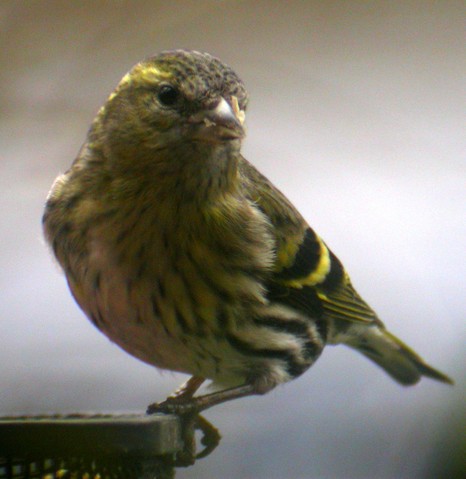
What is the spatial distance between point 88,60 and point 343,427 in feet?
6.42

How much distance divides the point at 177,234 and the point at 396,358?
3.69 feet

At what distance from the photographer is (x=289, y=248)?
2211mm

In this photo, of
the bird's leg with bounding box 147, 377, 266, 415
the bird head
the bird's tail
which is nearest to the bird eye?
the bird head

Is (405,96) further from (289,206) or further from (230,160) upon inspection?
(230,160)

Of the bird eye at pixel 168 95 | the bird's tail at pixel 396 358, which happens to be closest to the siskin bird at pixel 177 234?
the bird eye at pixel 168 95

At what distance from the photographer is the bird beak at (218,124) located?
5.33 feet

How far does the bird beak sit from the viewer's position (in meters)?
1.62

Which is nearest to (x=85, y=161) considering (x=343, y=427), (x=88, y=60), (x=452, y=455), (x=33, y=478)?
(x=33, y=478)

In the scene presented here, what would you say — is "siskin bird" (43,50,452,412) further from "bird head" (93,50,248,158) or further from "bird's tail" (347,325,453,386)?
"bird's tail" (347,325,453,386)

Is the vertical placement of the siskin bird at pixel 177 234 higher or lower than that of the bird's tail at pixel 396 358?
higher

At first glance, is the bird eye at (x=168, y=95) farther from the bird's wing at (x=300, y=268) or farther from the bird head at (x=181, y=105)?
the bird's wing at (x=300, y=268)

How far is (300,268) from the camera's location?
225 centimetres

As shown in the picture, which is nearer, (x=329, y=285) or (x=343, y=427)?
(x=329, y=285)

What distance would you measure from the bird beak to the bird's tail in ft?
3.81
